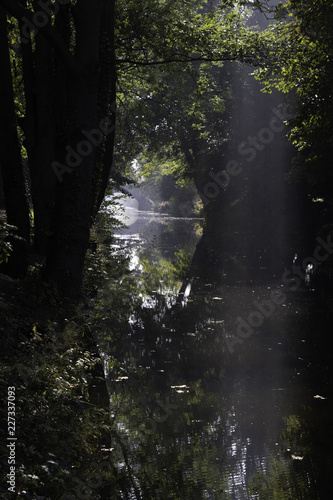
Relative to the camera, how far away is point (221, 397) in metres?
7.38

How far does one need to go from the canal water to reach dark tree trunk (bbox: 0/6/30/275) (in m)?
2.17

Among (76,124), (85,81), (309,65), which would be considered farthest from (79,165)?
(309,65)

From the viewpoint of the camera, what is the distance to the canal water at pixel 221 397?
205 inches

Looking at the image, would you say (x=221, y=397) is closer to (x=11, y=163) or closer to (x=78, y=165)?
(x=78, y=165)

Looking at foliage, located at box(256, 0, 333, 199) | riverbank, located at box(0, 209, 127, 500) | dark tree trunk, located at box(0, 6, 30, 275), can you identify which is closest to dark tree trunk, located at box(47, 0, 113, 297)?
dark tree trunk, located at box(0, 6, 30, 275)

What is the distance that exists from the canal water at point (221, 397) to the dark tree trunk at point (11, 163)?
7.12 ft

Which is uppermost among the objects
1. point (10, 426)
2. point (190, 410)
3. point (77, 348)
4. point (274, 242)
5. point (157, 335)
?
point (274, 242)

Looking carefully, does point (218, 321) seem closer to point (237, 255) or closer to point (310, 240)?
point (237, 255)

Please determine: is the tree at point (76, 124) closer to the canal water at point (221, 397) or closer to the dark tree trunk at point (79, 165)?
the dark tree trunk at point (79, 165)

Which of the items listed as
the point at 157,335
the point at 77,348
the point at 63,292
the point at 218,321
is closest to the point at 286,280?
the point at 218,321

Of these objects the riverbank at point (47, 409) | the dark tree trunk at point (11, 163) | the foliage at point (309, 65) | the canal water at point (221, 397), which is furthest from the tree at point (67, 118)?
the foliage at point (309, 65)

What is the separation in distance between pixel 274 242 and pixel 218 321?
51.2ft

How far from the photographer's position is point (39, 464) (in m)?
4.75

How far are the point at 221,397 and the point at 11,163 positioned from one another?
5.73 metres
